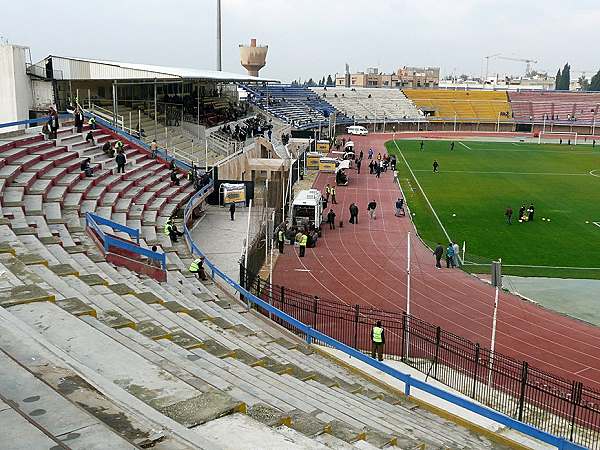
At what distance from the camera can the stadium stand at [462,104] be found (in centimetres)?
10138

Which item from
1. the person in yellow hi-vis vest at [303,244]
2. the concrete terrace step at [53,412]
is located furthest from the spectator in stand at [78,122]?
the concrete terrace step at [53,412]

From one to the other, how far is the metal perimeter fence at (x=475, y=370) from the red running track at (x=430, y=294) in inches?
46.2

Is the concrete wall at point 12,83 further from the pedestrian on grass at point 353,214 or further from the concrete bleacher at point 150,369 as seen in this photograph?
the pedestrian on grass at point 353,214

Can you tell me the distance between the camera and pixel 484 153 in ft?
227

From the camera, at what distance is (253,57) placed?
122188mm

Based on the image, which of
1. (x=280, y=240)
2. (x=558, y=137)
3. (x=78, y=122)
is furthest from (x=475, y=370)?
(x=558, y=137)

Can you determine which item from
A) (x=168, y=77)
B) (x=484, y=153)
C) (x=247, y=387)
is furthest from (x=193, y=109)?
(x=247, y=387)

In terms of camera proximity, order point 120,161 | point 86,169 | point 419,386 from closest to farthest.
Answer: point 419,386 < point 86,169 < point 120,161

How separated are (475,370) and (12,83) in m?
28.5

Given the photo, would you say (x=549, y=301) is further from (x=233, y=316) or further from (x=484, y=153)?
(x=484, y=153)

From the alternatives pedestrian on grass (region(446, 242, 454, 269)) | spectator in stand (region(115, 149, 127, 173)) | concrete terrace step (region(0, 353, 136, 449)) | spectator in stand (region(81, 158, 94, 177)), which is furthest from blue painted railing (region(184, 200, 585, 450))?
spectator in stand (region(115, 149, 127, 173))

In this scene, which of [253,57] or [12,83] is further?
[253,57]

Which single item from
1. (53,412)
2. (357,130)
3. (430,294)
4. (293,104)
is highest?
(293,104)

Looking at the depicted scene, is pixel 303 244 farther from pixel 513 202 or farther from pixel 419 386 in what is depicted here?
pixel 513 202
